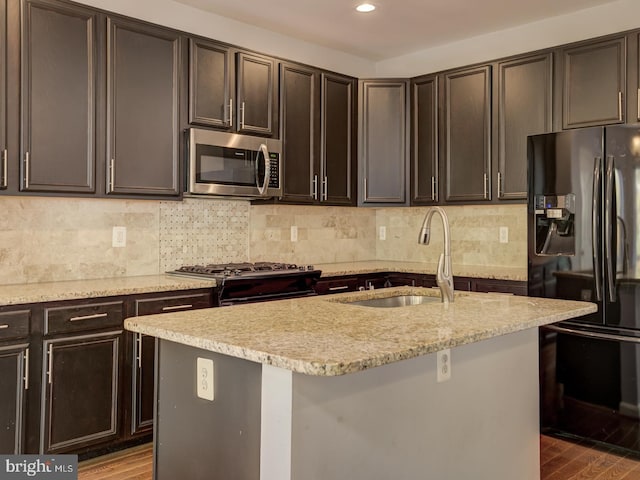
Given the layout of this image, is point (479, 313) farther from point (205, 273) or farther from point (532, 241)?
point (205, 273)

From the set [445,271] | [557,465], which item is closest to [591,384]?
[557,465]

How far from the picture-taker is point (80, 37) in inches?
120

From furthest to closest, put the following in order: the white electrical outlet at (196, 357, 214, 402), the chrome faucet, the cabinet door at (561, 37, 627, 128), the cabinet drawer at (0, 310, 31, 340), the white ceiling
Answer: the white ceiling
the cabinet door at (561, 37, 627, 128)
the cabinet drawer at (0, 310, 31, 340)
the chrome faucet
the white electrical outlet at (196, 357, 214, 402)

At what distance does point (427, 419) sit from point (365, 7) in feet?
9.39

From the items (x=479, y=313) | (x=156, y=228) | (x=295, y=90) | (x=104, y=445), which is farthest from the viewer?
A: (x=295, y=90)

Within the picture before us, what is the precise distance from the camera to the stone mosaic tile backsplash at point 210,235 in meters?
3.19

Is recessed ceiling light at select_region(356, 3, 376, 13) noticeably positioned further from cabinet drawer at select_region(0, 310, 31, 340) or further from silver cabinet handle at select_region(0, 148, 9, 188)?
cabinet drawer at select_region(0, 310, 31, 340)

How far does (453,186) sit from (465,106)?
59 centimetres

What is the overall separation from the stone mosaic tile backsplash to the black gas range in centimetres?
23

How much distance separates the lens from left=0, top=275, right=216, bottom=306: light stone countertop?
8.63 feet

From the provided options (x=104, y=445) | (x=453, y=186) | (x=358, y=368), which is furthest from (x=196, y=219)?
(x=358, y=368)

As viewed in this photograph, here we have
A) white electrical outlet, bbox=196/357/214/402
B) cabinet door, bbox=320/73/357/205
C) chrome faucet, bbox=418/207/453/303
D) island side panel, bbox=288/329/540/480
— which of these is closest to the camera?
island side panel, bbox=288/329/540/480

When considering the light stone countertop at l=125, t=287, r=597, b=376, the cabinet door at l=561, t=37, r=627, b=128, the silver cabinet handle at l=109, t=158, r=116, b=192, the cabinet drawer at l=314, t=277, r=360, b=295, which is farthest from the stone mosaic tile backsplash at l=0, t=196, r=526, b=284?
the light stone countertop at l=125, t=287, r=597, b=376

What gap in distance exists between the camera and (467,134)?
4.21 metres
